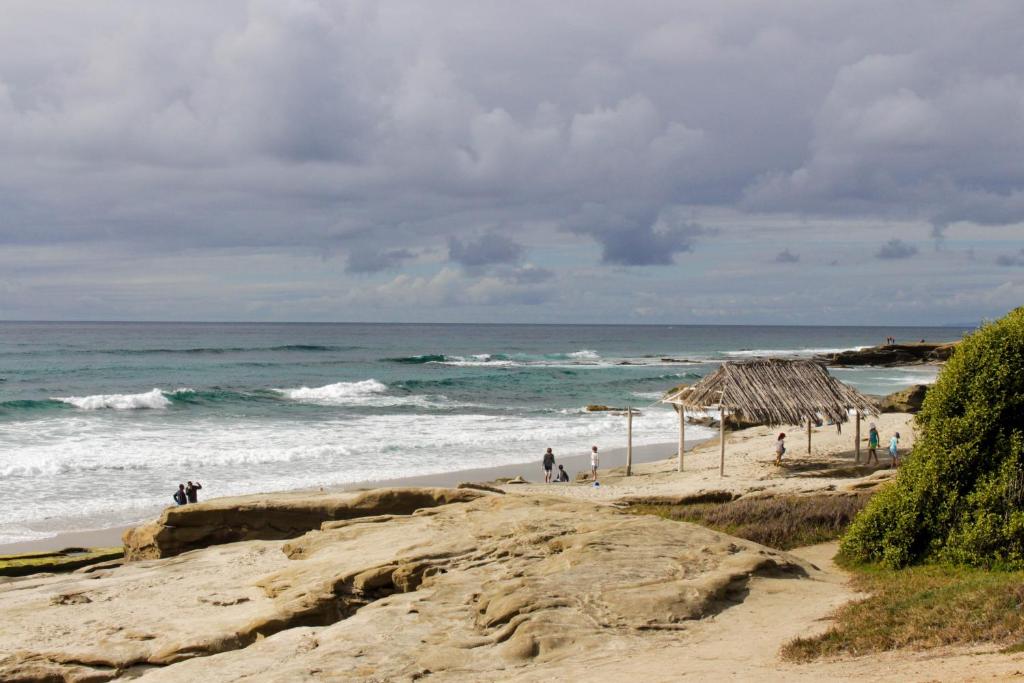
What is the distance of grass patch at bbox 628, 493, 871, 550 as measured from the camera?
1404cm

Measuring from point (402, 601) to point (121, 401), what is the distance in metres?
36.6

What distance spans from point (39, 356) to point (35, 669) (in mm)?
73121

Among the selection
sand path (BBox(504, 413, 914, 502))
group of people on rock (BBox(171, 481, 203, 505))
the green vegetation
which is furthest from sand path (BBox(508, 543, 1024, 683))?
group of people on rock (BBox(171, 481, 203, 505))

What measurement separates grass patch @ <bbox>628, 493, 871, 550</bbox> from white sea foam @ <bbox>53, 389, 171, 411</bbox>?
3190 centimetres

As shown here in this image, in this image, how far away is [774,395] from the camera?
2317cm

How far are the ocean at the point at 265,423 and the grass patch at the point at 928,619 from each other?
15673 millimetres

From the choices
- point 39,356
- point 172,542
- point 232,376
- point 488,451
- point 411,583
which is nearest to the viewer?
point 411,583

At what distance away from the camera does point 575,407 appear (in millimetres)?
43625

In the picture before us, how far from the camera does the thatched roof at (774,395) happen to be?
22.6m

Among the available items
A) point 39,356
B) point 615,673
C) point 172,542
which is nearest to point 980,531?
point 615,673

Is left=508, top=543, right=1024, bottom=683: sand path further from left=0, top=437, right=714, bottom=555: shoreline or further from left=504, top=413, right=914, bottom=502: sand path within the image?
left=0, top=437, right=714, bottom=555: shoreline

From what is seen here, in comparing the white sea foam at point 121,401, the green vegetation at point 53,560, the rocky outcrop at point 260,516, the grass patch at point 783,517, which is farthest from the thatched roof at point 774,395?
the white sea foam at point 121,401

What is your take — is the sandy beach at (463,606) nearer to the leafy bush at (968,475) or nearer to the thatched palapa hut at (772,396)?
the leafy bush at (968,475)

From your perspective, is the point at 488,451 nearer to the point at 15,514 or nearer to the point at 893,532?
the point at 15,514
